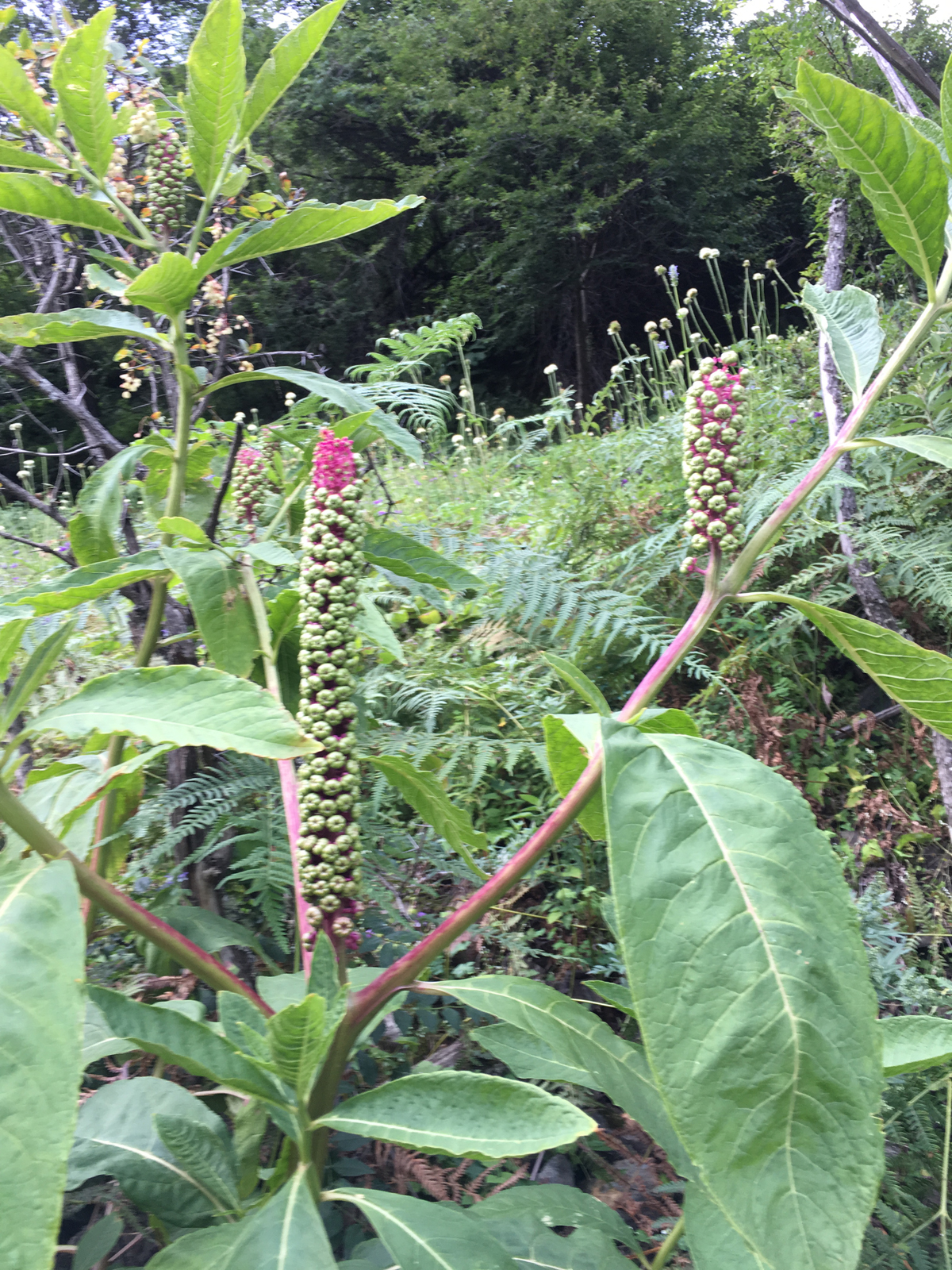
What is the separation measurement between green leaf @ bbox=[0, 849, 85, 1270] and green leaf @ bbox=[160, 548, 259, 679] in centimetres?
41

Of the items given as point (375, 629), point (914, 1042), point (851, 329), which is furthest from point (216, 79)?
point (914, 1042)

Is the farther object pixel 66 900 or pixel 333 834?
pixel 333 834

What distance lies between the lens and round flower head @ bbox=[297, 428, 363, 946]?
912 mm

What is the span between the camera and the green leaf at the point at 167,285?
92 centimetres

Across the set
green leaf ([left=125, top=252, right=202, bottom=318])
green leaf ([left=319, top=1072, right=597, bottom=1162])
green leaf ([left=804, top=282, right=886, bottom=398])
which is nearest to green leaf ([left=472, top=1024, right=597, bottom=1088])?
green leaf ([left=319, top=1072, right=597, bottom=1162])

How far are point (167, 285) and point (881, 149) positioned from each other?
81 centimetres

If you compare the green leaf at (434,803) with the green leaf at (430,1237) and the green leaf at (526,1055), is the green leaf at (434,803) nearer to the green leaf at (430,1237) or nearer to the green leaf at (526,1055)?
the green leaf at (526,1055)

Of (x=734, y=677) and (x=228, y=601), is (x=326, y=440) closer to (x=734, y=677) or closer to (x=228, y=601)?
(x=228, y=601)

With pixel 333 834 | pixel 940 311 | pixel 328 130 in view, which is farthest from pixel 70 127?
pixel 328 130

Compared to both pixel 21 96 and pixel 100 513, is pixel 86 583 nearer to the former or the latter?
pixel 100 513

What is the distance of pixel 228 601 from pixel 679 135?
18895 millimetres

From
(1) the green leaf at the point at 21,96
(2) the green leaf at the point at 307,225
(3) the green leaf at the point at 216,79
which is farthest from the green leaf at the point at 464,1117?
(1) the green leaf at the point at 21,96

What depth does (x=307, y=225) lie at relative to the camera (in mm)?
1038

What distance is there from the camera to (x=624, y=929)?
2.02 feet
